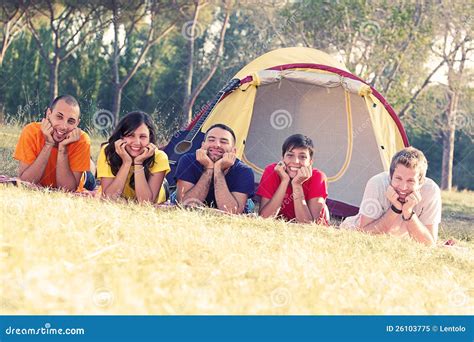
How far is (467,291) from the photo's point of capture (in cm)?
379

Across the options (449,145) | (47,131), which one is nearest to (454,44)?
(449,145)

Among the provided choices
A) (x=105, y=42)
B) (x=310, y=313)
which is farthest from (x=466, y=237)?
(x=105, y=42)

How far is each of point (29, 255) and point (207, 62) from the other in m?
20.3

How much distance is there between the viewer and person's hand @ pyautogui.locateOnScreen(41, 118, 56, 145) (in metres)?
4.99

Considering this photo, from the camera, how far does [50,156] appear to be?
5.18 meters

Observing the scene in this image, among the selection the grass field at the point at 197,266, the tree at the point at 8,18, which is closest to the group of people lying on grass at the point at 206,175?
the grass field at the point at 197,266

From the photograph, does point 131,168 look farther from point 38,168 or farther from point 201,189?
point 38,168

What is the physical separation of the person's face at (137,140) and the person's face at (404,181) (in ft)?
5.51

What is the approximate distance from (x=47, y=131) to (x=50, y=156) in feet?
0.87

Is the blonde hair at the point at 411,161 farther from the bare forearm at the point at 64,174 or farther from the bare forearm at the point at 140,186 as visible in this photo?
the bare forearm at the point at 64,174

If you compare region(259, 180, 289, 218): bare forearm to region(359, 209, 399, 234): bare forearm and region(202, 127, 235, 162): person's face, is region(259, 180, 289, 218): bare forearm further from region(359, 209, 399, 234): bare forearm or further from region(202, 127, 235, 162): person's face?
region(359, 209, 399, 234): bare forearm

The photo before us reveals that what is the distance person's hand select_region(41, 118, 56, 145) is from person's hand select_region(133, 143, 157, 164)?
1.98ft

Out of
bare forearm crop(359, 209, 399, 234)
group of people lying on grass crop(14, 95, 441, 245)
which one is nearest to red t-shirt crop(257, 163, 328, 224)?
group of people lying on grass crop(14, 95, 441, 245)

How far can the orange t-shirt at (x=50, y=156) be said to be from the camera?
200 inches
